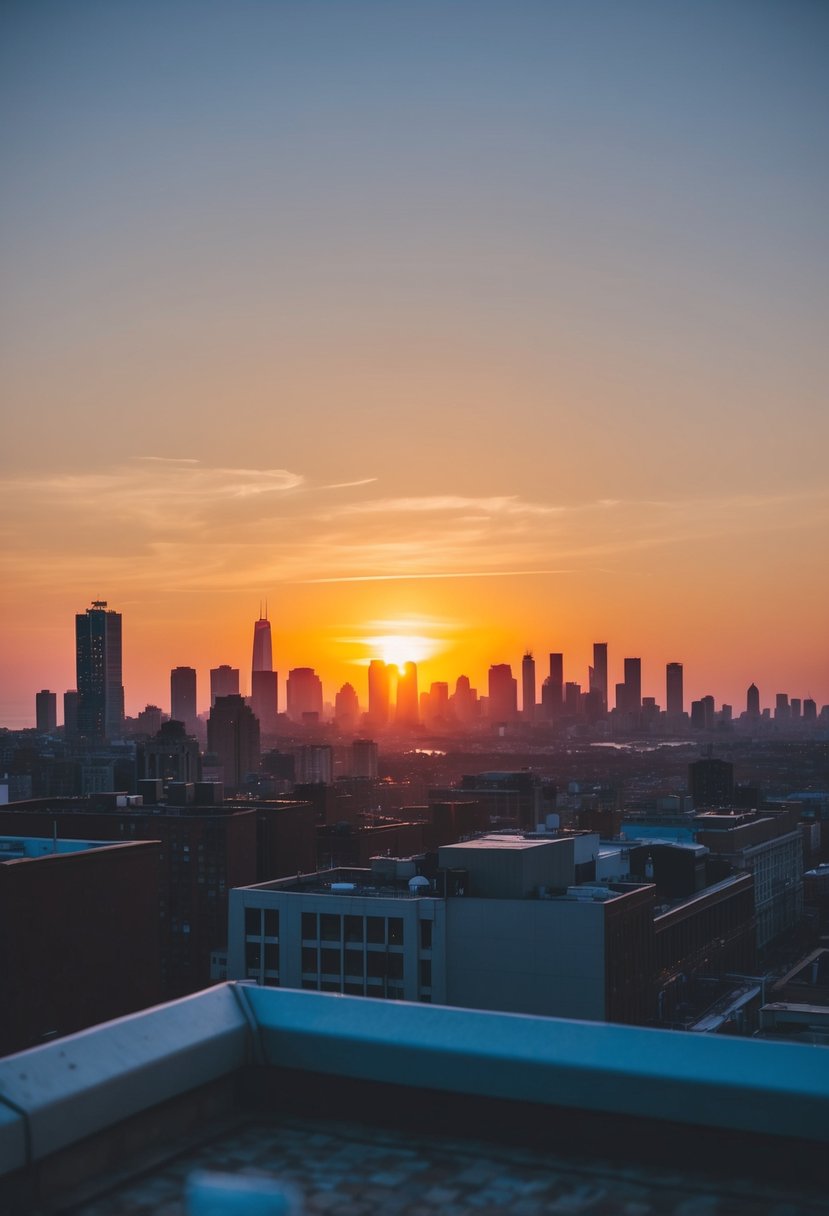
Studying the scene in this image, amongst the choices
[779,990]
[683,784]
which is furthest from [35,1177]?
[683,784]

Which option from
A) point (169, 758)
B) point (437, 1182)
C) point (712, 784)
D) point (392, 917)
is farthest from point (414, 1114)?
point (712, 784)

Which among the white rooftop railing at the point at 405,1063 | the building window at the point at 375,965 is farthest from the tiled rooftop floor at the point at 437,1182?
the building window at the point at 375,965

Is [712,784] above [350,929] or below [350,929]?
below

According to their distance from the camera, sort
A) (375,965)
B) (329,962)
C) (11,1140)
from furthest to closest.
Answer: (329,962), (375,965), (11,1140)

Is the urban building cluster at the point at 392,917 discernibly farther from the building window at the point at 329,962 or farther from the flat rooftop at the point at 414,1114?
the flat rooftop at the point at 414,1114

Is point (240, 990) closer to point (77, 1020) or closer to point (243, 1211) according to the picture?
point (243, 1211)

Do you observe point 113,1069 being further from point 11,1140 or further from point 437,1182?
point 437,1182
